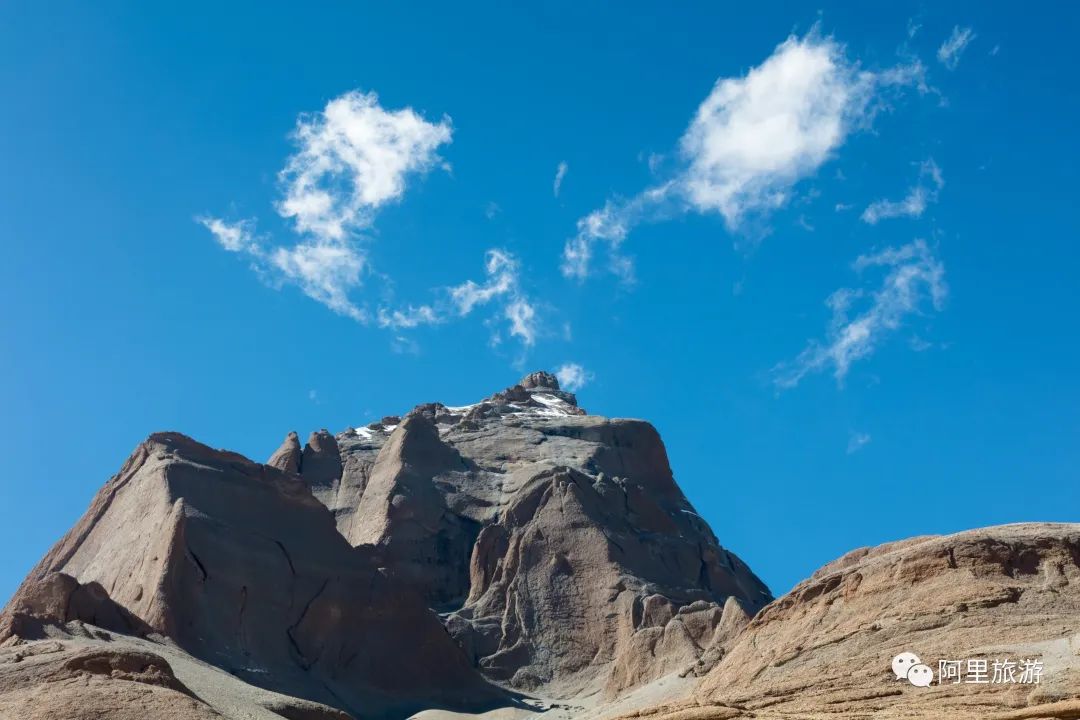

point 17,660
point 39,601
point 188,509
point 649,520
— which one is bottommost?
point 17,660

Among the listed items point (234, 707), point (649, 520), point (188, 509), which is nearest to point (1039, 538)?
point (234, 707)

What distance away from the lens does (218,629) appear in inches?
2763

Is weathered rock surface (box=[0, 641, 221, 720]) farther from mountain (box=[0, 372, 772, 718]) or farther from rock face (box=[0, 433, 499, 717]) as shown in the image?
rock face (box=[0, 433, 499, 717])

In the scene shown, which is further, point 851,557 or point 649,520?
point 649,520

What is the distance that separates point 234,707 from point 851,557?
79.9 ft

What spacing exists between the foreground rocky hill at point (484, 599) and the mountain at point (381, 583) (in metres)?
0.17

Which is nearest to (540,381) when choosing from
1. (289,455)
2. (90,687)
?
(289,455)

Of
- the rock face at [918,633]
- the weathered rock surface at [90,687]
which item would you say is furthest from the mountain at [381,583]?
the rock face at [918,633]

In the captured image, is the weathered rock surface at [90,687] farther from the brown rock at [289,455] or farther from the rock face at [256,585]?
the brown rock at [289,455]

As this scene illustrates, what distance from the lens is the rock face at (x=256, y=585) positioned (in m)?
70.3

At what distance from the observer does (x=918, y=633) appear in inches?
1646

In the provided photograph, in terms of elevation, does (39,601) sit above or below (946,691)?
above

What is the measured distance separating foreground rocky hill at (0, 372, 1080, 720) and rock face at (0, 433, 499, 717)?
6.1 inches

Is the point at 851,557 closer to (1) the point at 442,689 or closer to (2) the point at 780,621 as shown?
(2) the point at 780,621
